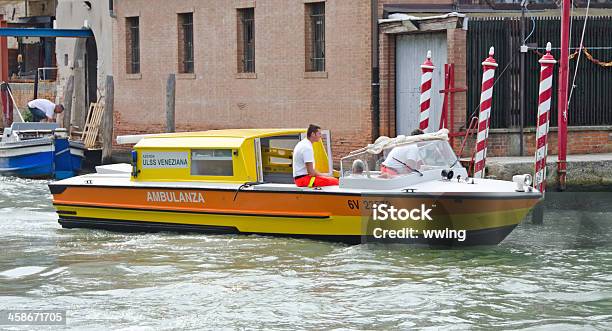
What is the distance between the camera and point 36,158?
1093 inches

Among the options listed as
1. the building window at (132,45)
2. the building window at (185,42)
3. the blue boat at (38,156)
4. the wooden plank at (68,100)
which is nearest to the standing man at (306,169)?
the blue boat at (38,156)

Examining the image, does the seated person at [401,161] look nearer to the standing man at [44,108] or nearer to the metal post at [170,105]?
the metal post at [170,105]

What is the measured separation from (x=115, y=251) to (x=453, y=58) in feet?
27.7

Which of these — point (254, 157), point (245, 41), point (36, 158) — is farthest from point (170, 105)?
point (254, 157)

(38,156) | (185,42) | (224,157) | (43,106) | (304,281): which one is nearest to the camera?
(304,281)

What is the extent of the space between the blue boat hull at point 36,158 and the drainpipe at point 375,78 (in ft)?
26.2

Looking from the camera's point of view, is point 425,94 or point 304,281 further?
point 425,94

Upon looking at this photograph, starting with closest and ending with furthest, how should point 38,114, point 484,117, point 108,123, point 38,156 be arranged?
point 484,117, point 38,156, point 108,123, point 38,114

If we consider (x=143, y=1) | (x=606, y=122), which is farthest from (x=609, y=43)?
(x=143, y=1)

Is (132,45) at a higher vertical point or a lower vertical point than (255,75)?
higher

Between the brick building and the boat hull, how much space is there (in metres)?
6.88

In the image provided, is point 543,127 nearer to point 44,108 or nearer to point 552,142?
point 552,142

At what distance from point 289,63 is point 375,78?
9.39 feet

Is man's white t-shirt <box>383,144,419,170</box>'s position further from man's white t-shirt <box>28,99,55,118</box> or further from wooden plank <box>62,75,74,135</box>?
wooden plank <box>62,75,74,135</box>
